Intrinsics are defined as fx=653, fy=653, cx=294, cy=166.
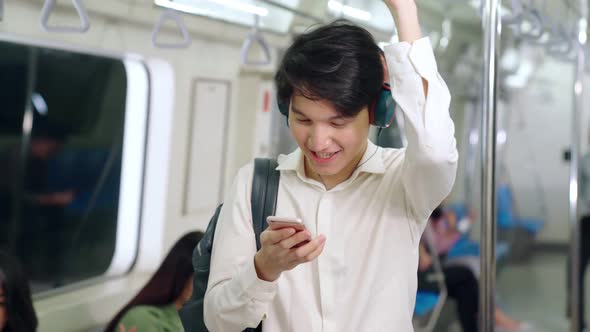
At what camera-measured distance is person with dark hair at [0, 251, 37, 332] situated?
8.55ft

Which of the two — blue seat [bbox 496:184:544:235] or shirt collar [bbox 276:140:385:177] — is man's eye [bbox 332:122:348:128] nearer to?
shirt collar [bbox 276:140:385:177]

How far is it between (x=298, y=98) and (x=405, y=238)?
0.42 metres

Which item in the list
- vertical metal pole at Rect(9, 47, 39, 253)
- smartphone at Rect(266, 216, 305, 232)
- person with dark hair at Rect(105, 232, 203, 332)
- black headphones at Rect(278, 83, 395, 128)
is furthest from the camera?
vertical metal pole at Rect(9, 47, 39, 253)

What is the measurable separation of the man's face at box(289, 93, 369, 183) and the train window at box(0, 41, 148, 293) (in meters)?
3.14

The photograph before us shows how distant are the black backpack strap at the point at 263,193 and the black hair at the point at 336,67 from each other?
0.21 meters

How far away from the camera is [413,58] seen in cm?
134

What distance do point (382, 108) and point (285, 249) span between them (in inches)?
16.5

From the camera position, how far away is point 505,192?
9305mm

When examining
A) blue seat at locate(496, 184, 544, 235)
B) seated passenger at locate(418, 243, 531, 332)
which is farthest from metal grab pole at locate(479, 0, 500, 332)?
blue seat at locate(496, 184, 544, 235)

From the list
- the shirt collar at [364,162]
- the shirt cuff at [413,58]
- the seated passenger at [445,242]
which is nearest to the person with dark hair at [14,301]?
the shirt collar at [364,162]

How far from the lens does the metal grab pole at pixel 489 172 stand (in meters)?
1.95

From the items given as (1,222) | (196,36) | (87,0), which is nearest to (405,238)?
(87,0)

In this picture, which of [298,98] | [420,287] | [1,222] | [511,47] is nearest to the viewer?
[298,98]

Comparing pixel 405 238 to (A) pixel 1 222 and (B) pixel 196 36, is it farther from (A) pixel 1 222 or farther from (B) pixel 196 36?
(A) pixel 1 222
